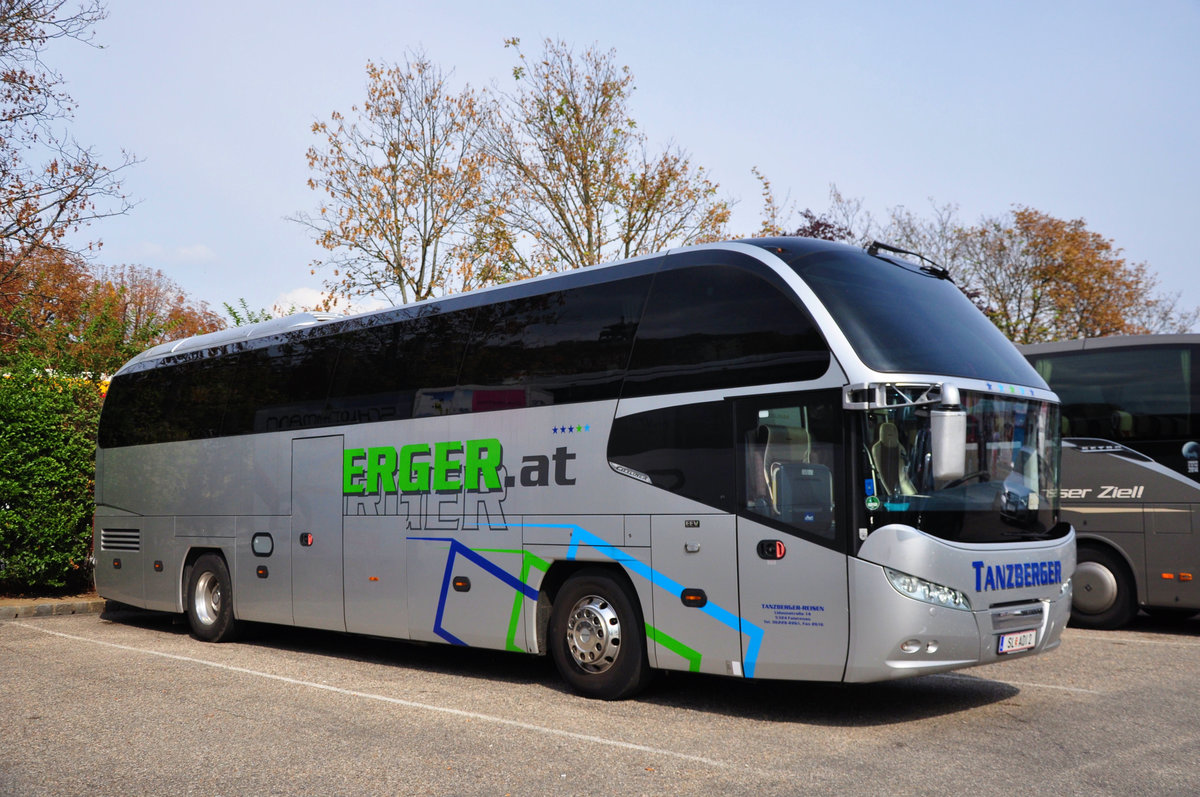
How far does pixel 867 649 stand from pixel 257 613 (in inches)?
315

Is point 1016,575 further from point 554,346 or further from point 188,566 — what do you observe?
point 188,566

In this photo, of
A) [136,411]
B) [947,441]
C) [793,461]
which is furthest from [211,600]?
[947,441]

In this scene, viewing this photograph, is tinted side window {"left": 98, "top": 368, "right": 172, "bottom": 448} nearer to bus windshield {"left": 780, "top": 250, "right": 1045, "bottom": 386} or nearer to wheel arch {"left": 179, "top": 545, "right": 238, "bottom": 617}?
wheel arch {"left": 179, "top": 545, "right": 238, "bottom": 617}

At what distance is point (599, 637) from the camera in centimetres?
900

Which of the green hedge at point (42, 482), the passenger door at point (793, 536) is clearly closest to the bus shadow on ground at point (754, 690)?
the passenger door at point (793, 536)

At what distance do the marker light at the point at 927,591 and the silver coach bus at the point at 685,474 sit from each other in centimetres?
1

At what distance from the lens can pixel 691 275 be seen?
8836 mm

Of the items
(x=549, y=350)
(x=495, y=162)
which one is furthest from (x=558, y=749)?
(x=495, y=162)

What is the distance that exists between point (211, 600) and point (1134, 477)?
1130 cm

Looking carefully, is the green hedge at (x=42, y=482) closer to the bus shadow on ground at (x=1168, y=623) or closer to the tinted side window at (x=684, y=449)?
the tinted side window at (x=684, y=449)

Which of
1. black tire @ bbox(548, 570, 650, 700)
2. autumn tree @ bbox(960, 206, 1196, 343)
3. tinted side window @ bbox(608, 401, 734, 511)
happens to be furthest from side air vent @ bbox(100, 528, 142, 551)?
autumn tree @ bbox(960, 206, 1196, 343)

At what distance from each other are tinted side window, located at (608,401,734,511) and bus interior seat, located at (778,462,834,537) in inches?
18.6

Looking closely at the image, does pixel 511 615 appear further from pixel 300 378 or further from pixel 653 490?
pixel 300 378

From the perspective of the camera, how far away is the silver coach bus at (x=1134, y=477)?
493 inches
